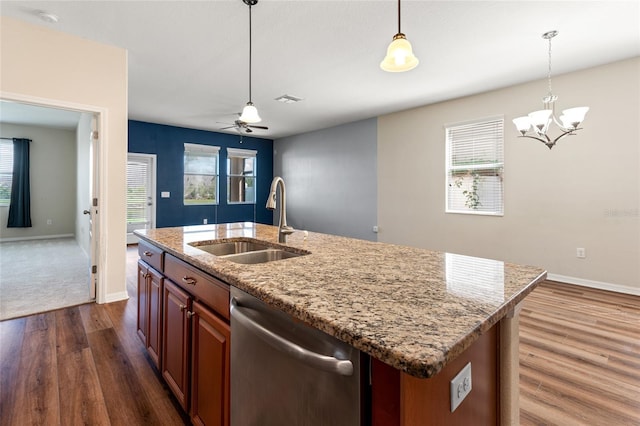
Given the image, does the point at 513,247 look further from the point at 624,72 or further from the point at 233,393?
the point at 233,393

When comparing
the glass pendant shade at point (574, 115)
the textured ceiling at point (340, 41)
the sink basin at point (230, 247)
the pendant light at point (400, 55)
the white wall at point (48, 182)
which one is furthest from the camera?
the white wall at point (48, 182)

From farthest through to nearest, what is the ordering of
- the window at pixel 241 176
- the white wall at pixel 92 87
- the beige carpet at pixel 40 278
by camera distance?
the window at pixel 241 176, the beige carpet at pixel 40 278, the white wall at pixel 92 87

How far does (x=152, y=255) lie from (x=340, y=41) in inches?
102

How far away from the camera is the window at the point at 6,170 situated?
267 inches

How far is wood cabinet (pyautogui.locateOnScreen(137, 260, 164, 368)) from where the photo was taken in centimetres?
181

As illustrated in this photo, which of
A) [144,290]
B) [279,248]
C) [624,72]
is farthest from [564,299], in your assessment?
[144,290]

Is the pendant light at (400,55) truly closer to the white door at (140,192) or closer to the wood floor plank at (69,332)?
the wood floor plank at (69,332)

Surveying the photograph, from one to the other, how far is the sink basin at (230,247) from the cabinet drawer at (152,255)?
236 mm

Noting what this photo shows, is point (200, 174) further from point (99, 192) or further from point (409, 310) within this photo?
point (409, 310)

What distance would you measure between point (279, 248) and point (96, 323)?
207 cm

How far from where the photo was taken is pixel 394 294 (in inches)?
35.2

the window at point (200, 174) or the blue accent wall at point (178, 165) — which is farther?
the window at point (200, 174)

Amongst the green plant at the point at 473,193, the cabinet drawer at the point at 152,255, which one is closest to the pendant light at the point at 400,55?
the cabinet drawer at the point at 152,255

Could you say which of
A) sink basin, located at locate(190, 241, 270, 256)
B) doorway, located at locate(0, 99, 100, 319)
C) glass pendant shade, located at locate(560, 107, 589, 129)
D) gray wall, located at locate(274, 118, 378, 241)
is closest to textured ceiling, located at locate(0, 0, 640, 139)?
glass pendant shade, located at locate(560, 107, 589, 129)
